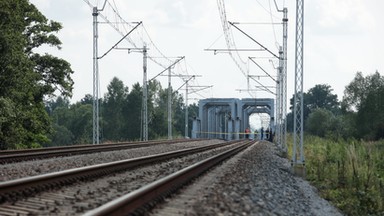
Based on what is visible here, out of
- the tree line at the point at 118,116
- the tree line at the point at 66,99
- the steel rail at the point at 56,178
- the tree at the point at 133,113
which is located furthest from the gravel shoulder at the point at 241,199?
the tree at the point at 133,113

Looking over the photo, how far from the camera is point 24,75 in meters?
37.1

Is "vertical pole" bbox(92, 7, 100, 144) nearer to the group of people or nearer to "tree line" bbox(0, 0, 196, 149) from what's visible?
"tree line" bbox(0, 0, 196, 149)

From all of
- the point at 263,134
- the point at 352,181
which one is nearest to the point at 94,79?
the point at 352,181

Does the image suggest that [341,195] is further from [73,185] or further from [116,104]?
[116,104]

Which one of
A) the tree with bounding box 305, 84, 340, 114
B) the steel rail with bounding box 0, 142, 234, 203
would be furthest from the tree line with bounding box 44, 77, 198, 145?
the steel rail with bounding box 0, 142, 234, 203

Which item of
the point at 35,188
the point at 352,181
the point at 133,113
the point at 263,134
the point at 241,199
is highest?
the point at 133,113

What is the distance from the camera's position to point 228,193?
1075cm

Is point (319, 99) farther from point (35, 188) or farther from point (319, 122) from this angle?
point (35, 188)

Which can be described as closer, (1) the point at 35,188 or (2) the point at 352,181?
(1) the point at 35,188

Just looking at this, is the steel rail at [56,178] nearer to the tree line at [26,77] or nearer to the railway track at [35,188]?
the railway track at [35,188]

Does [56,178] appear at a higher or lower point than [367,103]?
lower

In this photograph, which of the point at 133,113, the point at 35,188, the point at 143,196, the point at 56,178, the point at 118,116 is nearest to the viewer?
the point at 143,196

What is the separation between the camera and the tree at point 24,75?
35.2 metres

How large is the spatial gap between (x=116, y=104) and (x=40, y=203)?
453ft
